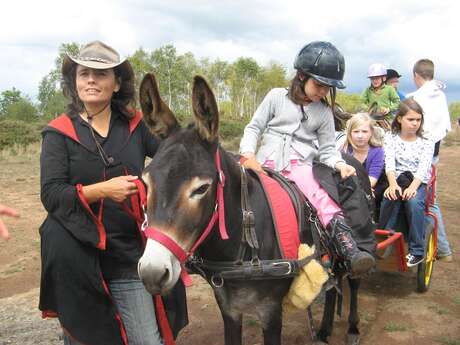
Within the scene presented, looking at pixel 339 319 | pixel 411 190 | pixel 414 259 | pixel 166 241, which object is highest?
pixel 166 241

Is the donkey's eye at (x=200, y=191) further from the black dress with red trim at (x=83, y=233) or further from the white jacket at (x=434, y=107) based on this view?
the white jacket at (x=434, y=107)

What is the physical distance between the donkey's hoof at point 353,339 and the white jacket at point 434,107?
3693 mm

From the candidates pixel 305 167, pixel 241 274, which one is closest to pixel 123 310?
pixel 241 274

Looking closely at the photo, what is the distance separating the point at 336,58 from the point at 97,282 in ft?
8.02

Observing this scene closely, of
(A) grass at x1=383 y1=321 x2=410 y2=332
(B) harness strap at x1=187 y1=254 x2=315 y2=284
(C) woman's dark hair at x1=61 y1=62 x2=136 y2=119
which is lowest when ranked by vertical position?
(A) grass at x1=383 y1=321 x2=410 y2=332

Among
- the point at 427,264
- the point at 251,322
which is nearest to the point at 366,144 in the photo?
the point at 427,264

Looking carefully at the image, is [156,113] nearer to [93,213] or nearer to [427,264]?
[93,213]

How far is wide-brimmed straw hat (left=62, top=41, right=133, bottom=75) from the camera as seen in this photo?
260 cm

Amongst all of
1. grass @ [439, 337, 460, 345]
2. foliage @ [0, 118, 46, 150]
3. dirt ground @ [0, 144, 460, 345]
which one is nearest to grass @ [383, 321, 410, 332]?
dirt ground @ [0, 144, 460, 345]

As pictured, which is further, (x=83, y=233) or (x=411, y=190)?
(x=411, y=190)

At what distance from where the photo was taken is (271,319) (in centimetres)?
304

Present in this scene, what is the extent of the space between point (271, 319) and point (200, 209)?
123 cm

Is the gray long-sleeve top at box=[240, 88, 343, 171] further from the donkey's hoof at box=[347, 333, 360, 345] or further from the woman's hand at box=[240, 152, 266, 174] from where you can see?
the donkey's hoof at box=[347, 333, 360, 345]

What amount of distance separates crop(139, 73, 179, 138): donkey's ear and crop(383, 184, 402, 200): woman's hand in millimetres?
3454
